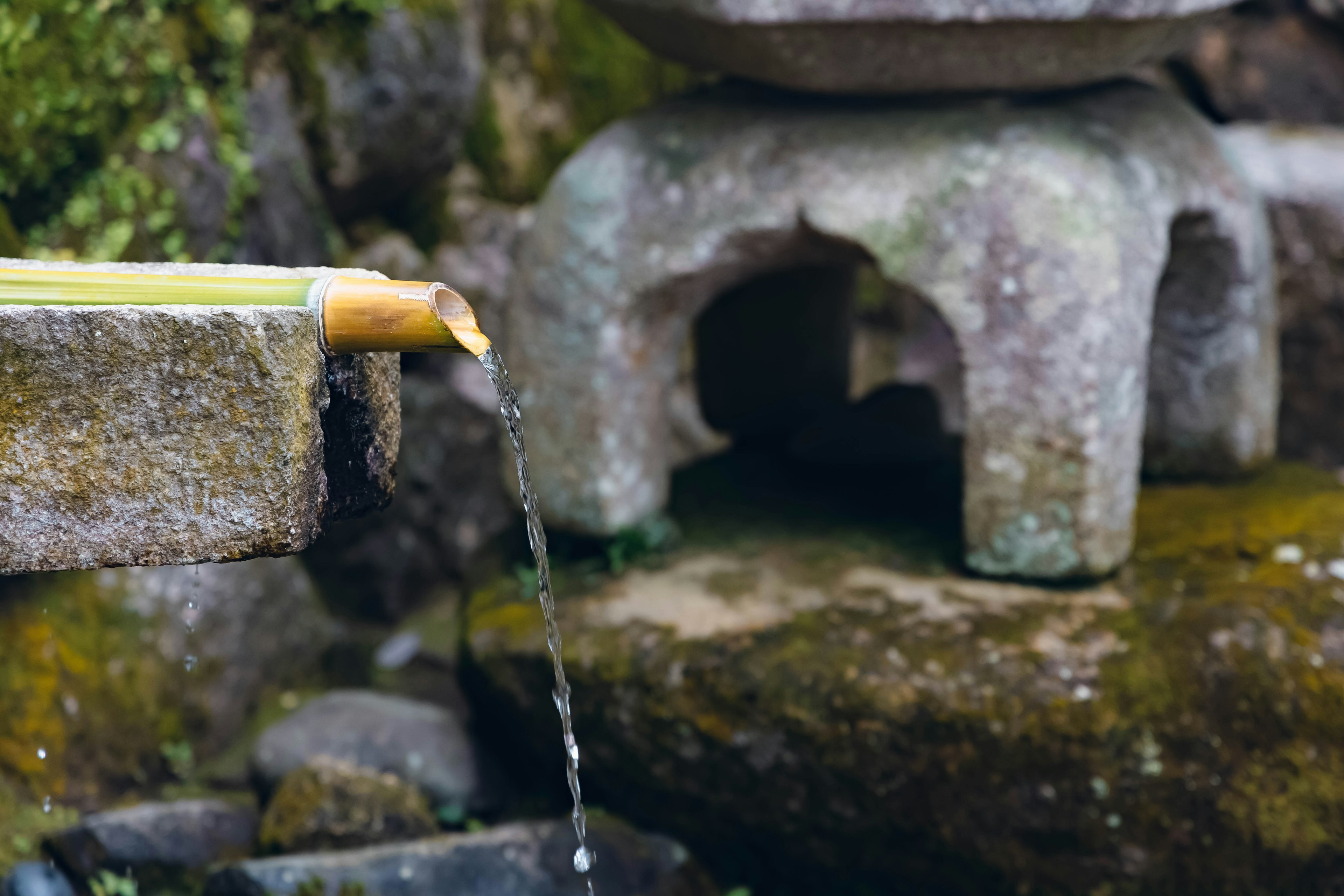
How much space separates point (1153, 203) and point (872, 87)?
876 millimetres

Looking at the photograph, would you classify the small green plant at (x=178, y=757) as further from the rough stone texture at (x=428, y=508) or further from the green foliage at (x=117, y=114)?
the green foliage at (x=117, y=114)

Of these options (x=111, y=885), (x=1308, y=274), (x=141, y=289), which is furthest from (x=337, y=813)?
(x=1308, y=274)

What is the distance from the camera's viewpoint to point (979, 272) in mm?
3260

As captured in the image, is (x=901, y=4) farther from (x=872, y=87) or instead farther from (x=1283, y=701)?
(x=1283, y=701)

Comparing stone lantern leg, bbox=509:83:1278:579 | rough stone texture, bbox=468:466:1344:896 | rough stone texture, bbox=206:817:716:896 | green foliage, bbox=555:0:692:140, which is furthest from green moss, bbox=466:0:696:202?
rough stone texture, bbox=206:817:716:896

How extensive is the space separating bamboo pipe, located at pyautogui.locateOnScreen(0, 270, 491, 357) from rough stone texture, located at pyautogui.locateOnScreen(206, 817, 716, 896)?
186cm

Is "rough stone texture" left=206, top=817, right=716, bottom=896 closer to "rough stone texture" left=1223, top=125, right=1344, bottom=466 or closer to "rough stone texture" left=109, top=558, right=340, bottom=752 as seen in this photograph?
"rough stone texture" left=109, top=558, right=340, bottom=752

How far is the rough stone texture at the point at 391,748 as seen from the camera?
378 centimetres

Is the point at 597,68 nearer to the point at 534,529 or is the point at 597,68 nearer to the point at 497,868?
the point at 534,529

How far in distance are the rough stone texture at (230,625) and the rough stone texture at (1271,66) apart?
4437 mm

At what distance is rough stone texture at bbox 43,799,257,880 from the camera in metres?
3.22

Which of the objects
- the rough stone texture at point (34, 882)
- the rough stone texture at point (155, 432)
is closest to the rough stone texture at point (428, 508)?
the rough stone texture at point (34, 882)

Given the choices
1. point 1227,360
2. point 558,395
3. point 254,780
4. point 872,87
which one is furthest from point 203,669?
point 1227,360

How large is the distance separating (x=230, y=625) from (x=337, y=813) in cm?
99
